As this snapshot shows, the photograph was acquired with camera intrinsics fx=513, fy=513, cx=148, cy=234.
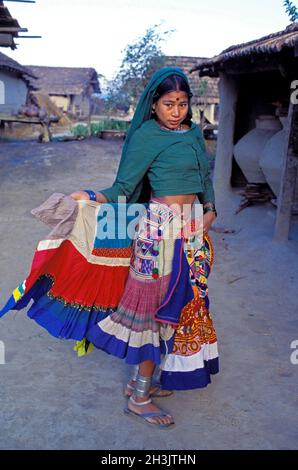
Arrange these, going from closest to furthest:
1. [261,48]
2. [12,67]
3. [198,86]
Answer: [261,48] → [198,86] → [12,67]

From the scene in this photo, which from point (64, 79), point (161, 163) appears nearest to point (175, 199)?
point (161, 163)

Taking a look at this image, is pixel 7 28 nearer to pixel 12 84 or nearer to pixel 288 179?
pixel 288 179

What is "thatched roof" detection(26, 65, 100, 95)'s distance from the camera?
31172 millimetres

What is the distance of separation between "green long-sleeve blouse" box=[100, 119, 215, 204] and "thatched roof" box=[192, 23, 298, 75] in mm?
2869

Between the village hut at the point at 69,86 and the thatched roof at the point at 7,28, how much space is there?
77.2 ft

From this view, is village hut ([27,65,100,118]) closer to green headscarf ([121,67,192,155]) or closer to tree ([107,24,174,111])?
tree ([107,24,174,111])

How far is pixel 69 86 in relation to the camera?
31.2 meters

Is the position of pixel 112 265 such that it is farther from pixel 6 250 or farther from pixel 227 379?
pixel 6 250

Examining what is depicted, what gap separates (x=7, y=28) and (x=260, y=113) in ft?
13.1

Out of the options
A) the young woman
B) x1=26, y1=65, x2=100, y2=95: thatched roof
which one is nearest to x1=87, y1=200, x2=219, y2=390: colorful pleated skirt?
the young woman

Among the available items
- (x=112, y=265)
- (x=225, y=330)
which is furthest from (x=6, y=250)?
(x=112, y=265)

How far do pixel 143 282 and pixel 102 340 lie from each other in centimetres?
36

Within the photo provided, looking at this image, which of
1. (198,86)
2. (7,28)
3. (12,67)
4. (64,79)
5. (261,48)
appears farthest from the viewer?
(64,79)

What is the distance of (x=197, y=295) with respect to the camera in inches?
99.6
